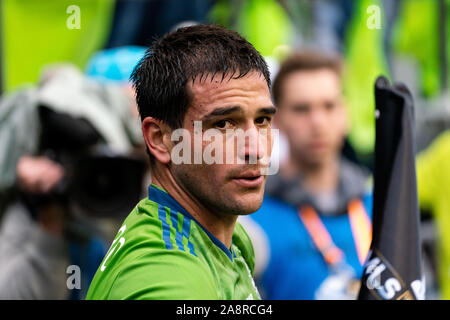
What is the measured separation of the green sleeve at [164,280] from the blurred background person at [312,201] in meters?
2.41

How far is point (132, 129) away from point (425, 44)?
4.44 m

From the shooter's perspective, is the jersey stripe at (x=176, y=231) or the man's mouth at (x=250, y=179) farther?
the man's mouth at (x=250, y=179)

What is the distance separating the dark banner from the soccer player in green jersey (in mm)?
478

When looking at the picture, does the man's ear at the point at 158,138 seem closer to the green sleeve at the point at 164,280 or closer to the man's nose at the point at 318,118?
the green sleeve at the point at 164,280

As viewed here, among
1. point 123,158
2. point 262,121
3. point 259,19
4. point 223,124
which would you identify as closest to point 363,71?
point 259,19

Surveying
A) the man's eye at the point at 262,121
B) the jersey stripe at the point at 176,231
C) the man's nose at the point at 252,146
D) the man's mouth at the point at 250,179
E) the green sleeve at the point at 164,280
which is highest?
the man's eye at the point at 262,121

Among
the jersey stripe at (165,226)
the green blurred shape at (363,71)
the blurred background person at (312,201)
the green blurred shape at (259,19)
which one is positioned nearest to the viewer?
the jersey stripe at (165,226)

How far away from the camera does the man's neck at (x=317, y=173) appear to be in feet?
15.5

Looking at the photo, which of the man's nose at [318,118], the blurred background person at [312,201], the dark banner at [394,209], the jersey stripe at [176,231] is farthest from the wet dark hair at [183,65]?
the man's nose at [318,118]

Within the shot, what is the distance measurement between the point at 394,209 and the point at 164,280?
3.03 ft

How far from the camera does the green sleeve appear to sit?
5.50ft

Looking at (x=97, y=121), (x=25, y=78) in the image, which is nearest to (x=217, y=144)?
(x=97, y=121)

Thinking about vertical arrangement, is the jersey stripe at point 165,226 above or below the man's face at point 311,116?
above

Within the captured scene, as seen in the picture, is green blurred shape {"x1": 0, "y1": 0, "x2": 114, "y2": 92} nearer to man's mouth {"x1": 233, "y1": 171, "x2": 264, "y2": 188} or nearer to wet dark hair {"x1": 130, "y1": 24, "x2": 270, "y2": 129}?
wet dark hair {"x1": 130, "y1": 24, "x2": 270, "y2": 129}
